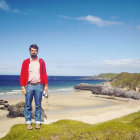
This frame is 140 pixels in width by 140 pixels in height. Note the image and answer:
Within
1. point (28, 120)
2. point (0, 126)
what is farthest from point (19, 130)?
point (0, 126)

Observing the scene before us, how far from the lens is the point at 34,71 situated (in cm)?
745

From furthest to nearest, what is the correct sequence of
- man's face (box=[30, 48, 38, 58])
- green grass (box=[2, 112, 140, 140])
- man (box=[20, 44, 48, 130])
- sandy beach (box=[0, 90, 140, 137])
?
sandy beach (box=[0, 90, 140, 137]) < man's face (box=[30, 48, 38, 58]) < man (box=[20, 44, 48, 130]) < green grass (box=[2, 112, 140, 140])

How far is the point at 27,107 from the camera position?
7.37m

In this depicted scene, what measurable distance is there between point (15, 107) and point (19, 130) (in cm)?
1659

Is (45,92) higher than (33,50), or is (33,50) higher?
(33,50)

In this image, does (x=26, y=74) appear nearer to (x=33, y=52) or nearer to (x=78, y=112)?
(x=33, y=52)

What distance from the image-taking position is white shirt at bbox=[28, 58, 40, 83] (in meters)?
7.33

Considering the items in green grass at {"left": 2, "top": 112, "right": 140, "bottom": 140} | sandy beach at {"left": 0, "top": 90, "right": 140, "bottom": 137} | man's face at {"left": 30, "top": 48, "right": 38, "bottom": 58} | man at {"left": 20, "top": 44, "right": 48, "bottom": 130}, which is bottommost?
sandy beach at {"left": 0, "top": 90, "right": 140, "bottom": 137}

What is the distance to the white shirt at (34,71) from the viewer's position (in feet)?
24.1

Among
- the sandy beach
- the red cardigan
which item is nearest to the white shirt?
the red cardigan

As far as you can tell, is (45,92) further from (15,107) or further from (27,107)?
(15,107)

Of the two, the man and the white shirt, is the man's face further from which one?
the white shirt

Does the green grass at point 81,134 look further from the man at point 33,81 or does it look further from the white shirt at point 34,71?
the white shirt at point 34,71

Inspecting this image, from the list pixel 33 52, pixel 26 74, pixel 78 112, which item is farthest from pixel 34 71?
pixel 78 112
